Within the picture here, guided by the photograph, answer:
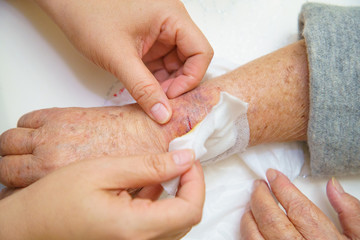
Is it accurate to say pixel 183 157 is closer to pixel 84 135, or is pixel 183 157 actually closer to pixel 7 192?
pixel 84 135

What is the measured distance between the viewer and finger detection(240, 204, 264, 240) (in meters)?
1.10

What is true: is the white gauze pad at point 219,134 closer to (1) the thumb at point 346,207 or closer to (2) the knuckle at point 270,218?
(2) the knuckle at point 270,218

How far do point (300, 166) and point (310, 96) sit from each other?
1.29ft

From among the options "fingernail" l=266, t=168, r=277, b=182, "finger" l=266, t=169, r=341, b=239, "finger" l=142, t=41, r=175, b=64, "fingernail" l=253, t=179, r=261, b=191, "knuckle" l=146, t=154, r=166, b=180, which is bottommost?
"finger" l=266, t=169, r=341, b=239

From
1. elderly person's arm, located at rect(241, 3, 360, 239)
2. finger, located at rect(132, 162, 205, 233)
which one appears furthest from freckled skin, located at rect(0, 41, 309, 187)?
finger, located at rect(132, 162, 205, 233)

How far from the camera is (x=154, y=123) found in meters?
1.11

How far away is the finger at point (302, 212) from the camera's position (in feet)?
3.43

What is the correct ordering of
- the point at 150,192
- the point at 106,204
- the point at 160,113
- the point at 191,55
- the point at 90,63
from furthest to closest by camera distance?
the point at 90,63 < the point at 191,55 < the point at 160,113 < the point at 150,192 < the point at 106,204

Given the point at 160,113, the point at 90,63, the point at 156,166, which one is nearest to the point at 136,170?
the point at 156,166

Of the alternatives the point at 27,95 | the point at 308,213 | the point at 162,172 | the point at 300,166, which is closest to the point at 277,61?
the point at 300,166

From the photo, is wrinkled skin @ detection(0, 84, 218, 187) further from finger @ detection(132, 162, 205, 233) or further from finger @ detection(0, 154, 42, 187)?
finger @ detection(132, 162, 205, 233)

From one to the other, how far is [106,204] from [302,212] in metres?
0.78

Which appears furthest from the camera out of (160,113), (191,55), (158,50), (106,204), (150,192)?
(158,50)

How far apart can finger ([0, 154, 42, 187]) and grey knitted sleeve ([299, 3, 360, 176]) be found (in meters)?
1.05
